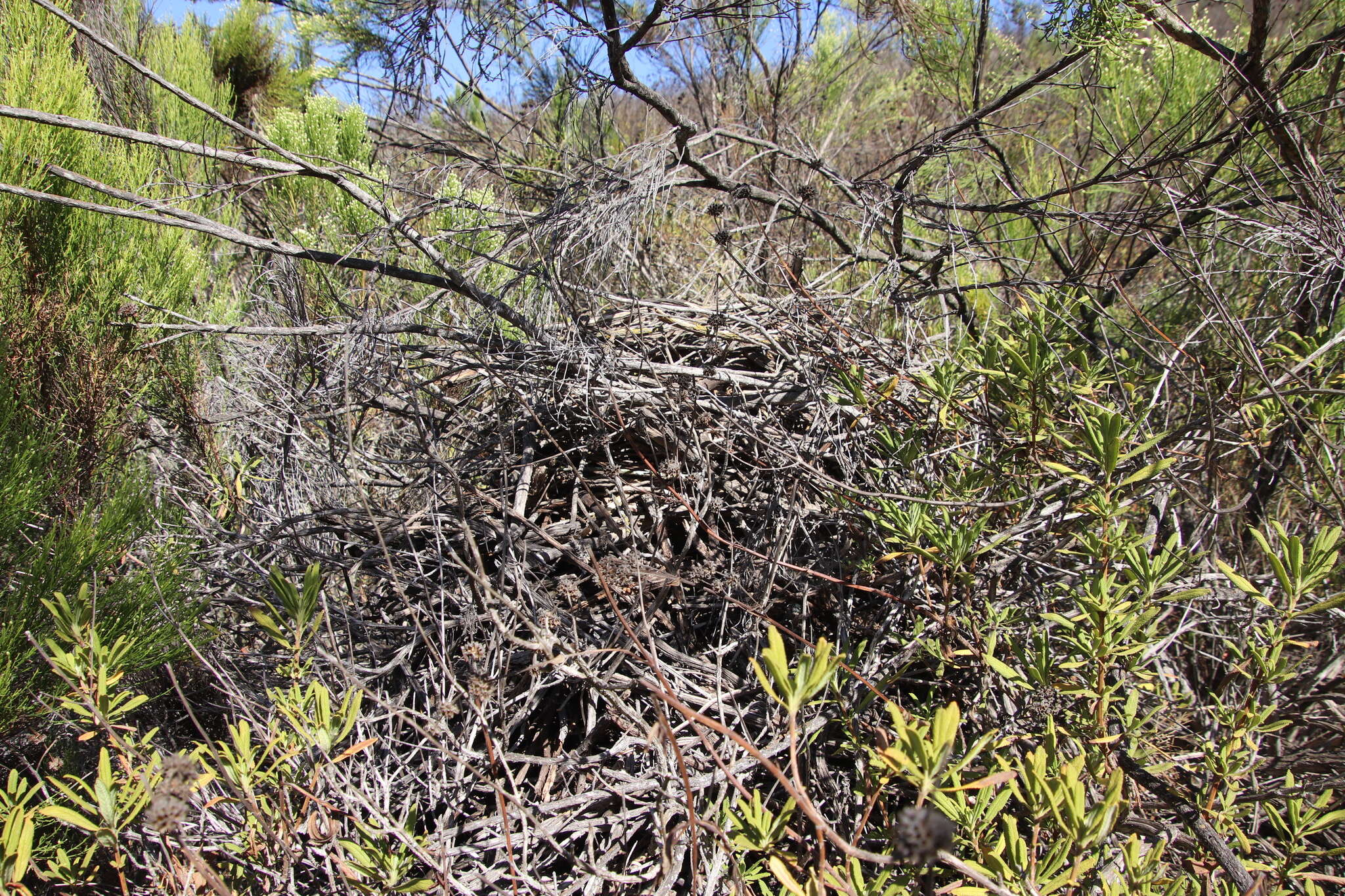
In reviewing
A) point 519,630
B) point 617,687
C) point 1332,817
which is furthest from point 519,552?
point 1332,817

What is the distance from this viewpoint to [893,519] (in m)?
1.33

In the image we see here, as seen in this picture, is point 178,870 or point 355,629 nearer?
point 178,870

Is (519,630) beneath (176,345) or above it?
beneath

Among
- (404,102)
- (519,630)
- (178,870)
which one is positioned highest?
(404,102)

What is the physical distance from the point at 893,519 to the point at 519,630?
73 cm

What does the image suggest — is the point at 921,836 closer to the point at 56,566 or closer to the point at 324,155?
the point at 56,566

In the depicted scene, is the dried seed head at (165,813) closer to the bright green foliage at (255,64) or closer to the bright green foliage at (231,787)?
the bright green foliage at (231,787)

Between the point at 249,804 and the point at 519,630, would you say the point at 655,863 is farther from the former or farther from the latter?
the point at 249,804

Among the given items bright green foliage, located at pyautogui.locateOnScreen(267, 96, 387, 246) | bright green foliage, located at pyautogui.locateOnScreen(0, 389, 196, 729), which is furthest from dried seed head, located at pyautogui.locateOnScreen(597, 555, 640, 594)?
bright green foliage, located at pyautogui.locateOnScreen(267, 96, 387, 246)

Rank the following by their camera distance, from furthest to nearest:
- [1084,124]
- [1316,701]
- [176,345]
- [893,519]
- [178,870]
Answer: [1084,124] → [176,345] → [1316,701] → [893,519] → [178,870]

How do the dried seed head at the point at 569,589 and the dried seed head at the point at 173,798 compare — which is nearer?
the dried seed head at the point at 173,798

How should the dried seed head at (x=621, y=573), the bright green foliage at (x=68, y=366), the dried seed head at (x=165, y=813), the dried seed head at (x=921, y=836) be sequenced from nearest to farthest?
the dried seed head at (x=921, y=836)
the dried seed head at (x=165, y=813)
the dried seed head at (x=621, y=573)
the bright green foliage at (x=68, y=366)

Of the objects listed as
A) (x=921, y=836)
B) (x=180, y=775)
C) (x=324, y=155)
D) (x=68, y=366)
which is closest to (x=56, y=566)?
(x=68, y=366)

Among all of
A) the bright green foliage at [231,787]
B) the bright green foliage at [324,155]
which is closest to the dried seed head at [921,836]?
the bright green foliage at [231,787]
